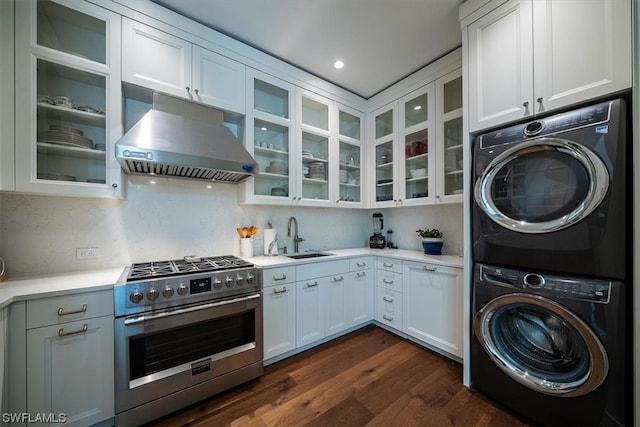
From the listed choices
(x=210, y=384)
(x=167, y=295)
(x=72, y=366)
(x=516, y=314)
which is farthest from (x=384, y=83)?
(x=72, y=366)

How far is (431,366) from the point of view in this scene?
2025 millimetres

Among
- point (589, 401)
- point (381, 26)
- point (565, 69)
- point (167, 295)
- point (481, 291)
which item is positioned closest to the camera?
point (589, 401)

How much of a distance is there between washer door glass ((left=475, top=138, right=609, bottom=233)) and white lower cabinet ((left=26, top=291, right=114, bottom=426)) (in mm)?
2456

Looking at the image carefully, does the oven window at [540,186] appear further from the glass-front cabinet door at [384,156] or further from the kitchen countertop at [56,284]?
the kitchen countertop at [56,284]

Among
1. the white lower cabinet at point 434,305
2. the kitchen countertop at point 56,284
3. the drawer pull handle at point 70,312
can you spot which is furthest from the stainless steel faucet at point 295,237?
the drawer pull handle at point 70,312

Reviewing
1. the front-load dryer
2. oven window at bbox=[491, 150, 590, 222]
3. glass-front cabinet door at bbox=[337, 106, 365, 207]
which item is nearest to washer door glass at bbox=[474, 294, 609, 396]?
the front-load dryer

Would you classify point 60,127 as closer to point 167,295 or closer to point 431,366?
point 167,295

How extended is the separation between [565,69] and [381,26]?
51.3 inches

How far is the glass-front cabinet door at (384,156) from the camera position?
284cm

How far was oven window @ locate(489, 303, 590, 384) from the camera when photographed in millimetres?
1296

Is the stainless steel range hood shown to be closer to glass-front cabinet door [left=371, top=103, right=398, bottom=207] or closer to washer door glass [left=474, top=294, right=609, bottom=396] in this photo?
glass-front cabinet door [left=371, top=103, right=398, bottom=207]

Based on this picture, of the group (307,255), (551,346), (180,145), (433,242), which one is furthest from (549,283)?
(180,145)

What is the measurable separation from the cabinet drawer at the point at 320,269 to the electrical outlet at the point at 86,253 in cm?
154

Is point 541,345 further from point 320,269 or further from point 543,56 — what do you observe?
point 543,56
